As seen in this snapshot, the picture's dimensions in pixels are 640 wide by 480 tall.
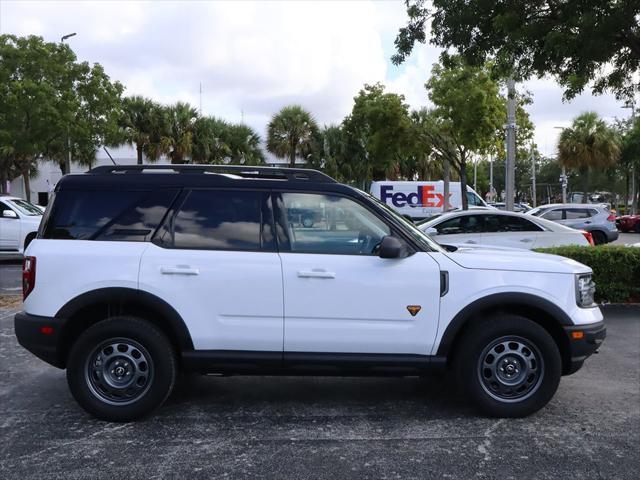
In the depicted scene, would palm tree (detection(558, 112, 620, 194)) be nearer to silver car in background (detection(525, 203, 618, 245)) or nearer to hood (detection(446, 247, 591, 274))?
silver car in background (detection(525, 203, 618, 245))

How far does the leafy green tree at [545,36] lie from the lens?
8.48 m

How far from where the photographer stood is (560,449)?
4.09 meters

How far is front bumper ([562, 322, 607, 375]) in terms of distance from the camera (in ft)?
14.9

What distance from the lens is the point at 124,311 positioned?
4652mm

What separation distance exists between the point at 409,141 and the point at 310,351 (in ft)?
60.1

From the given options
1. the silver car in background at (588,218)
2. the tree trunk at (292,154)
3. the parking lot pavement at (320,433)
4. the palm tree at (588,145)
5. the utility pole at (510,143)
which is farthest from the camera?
the palm tree at (588,145)

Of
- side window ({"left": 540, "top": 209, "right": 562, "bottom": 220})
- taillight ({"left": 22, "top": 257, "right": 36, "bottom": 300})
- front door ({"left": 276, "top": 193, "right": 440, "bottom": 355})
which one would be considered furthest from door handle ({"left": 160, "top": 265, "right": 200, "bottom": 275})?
side window ({"left": 540, "top": 209, "right": 562, "bottom": 220})

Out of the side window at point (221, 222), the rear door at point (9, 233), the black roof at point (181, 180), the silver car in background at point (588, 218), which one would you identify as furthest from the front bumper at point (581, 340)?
the silver car in background at point (588, 218)

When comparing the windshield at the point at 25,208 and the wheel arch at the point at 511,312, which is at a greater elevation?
the windshield at the point at 25,208

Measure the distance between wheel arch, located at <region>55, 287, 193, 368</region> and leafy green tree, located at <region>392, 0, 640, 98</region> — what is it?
691 cm

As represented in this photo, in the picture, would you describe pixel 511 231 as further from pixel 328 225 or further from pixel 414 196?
pixel 414 196

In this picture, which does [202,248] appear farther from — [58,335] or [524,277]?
[524,277]

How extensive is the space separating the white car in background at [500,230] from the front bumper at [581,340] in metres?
7.02

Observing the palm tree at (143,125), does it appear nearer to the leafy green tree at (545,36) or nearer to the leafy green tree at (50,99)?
the leafy green tree at (50,99)
